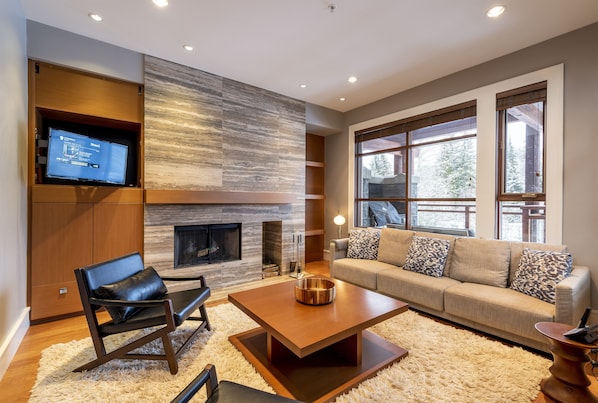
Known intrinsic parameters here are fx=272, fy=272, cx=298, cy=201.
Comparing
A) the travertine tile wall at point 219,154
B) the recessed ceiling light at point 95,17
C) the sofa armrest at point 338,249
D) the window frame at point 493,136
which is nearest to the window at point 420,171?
the window frame at point 493,136

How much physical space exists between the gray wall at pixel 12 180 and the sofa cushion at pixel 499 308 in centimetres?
375

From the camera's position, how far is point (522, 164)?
128 inches

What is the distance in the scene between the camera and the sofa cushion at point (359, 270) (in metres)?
3.47

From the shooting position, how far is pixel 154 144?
11.1 feet

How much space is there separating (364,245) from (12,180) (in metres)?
3.93

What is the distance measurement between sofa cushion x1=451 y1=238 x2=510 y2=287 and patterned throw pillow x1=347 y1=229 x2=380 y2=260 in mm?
1080

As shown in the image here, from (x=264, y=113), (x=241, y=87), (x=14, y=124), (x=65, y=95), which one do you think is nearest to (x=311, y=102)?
(x=264, y=113)

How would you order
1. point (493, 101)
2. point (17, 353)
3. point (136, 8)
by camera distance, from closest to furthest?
1. point (17, 353)
2. point (136, 8)
3. point (493, 101)

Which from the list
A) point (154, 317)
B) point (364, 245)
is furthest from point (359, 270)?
point (154, 317)

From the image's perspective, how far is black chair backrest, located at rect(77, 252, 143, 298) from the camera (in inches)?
78.9

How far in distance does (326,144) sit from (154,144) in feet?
11.6

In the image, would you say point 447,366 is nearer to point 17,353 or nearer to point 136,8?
point 17,353

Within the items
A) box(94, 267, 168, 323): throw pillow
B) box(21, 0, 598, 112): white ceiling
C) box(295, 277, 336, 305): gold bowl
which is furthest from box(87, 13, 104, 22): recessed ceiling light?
box(295, 277, 336, 305): gold bowl

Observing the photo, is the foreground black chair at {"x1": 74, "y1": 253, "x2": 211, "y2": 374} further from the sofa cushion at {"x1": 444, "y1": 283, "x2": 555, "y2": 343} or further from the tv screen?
the sofa cushion at {"x1": 444, "y1": 283, "x2": 555, "y2": 343}
